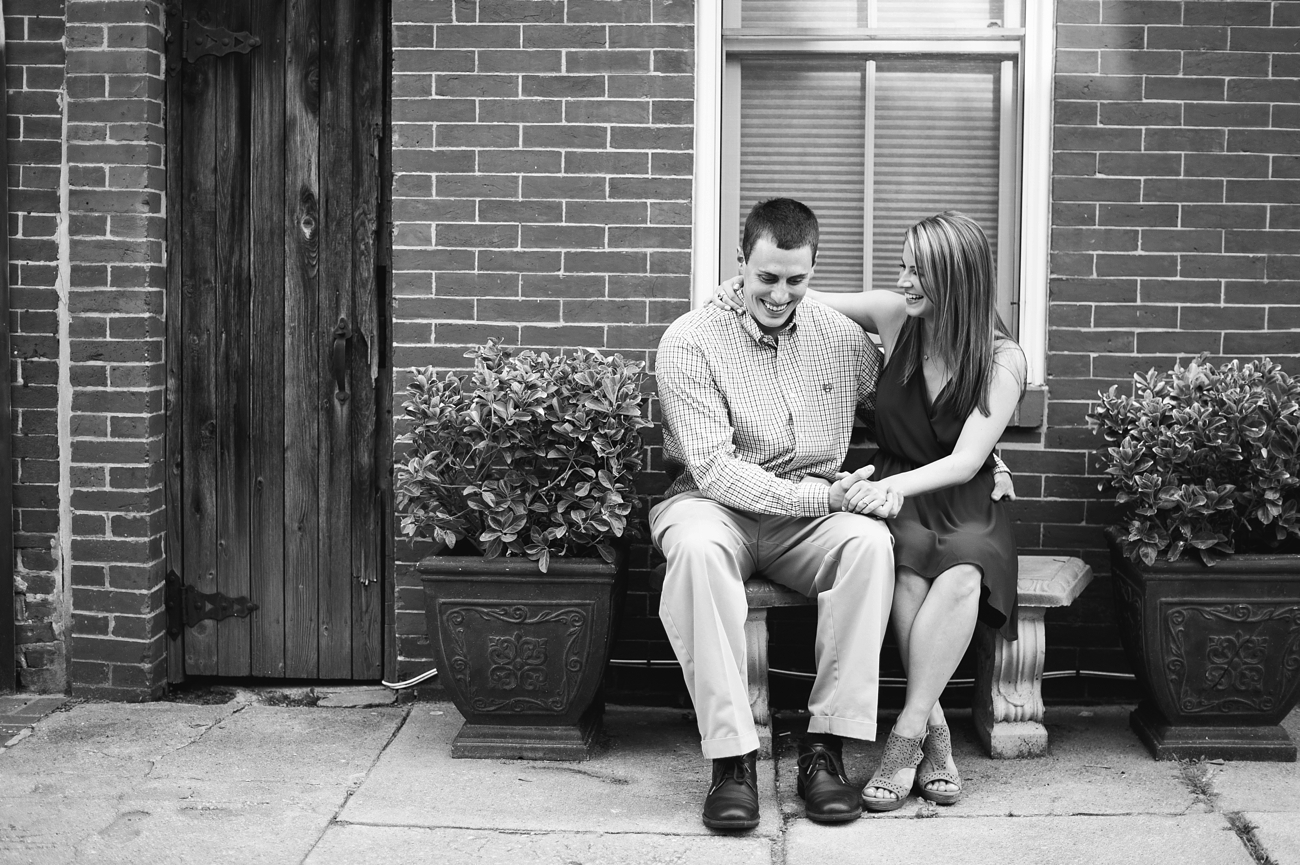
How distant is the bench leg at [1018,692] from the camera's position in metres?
3.82

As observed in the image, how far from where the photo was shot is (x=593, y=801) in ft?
11.5

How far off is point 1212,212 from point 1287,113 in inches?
15.7

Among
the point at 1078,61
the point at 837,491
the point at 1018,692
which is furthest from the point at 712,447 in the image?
the point at 1078,61

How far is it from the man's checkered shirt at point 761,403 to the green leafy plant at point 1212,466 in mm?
853

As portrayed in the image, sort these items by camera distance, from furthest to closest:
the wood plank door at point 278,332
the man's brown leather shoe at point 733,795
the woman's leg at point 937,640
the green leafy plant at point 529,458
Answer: the wood plank door at point 278,332
the green leafy plant at point 529,458
the woman's leg at point 937,640
the man's brown leather shoe at point 733,795

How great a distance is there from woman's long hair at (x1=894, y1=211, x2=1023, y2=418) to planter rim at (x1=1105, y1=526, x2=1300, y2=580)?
0.69 m

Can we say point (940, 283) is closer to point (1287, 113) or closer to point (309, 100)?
point (1287, 113)

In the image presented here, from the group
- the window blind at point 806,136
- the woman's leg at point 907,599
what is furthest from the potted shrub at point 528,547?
the window blind at point 806,136

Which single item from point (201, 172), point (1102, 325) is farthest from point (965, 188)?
point (201, 172)

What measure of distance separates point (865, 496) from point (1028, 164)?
55.5 inches

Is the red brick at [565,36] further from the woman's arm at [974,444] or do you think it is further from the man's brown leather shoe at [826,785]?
the man's brown leather shoe at [826,785]

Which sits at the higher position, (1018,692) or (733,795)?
(1018,692)

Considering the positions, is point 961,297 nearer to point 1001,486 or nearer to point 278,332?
point 1001,486

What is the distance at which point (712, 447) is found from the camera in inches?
147
